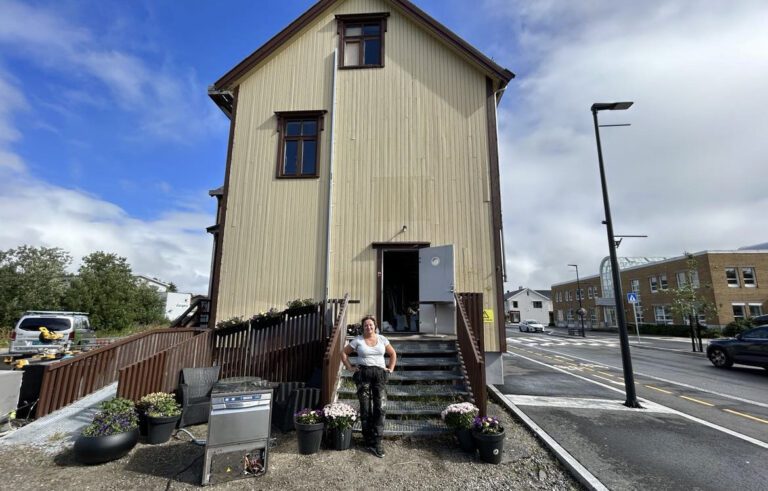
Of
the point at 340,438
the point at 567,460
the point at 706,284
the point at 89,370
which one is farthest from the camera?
the point at 706,284

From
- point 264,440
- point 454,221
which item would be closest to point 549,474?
point 264,440

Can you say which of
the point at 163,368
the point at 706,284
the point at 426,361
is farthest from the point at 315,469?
the point at 706,284

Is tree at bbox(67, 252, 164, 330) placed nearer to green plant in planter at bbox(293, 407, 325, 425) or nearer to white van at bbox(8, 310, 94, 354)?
white van at bbox(8, 310, 94, 354)

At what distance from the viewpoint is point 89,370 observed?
22.7 ft

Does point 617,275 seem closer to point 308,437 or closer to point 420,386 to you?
point 420,386

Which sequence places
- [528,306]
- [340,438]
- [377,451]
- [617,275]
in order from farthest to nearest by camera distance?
[528,306] < [617,275] < [340,438] < [377,451]

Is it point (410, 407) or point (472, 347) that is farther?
point (472, 347)

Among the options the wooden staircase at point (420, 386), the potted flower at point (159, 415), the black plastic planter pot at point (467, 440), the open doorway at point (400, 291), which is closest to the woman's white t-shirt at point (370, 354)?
the wooden staircase at point (420, 386)

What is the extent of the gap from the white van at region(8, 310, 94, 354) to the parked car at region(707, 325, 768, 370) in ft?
84.8

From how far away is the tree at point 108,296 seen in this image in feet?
86.7

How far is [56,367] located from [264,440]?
4604 millimetres

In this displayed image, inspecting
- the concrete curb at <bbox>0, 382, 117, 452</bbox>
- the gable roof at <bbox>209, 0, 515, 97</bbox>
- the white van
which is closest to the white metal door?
the gable roof at <bbox>209, 0, 515, 97</bbox>

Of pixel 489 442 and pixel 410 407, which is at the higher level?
pixel 410 407

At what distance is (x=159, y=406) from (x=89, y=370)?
2670 millimetres
